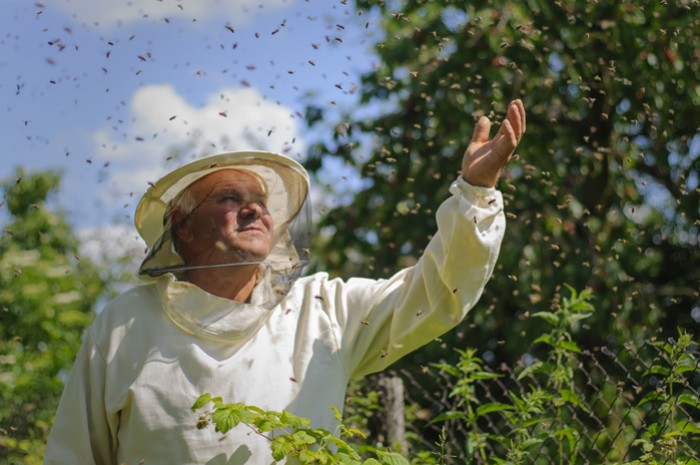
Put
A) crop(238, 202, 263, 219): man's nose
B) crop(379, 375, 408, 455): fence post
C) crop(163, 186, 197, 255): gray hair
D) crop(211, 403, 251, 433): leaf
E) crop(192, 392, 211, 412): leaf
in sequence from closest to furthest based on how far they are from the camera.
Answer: crop(211, 403, 251, 433): leaf → crop(192, 392, 211, 412): leaf → crop(238, 202, 263, 219): man's nose → crop(163, 186, 197, 255): gray hair → crop(379, 375, 408, 455): fence post

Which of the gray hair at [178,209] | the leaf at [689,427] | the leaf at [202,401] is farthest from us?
the gray hair at [178,209]

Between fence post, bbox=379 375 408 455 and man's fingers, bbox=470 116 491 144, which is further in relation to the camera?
fence post, bbox=379 375 408 455

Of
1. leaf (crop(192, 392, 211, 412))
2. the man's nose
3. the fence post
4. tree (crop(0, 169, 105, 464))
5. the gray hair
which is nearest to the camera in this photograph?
leaf (crop(192, 392, 211, 412))

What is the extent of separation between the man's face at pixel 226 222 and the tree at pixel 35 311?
2.12 meters

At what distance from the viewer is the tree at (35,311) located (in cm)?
612

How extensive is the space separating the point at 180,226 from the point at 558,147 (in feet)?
13.8

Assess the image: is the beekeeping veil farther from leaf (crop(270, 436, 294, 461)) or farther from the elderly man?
leaf (crop(270, 436, 294, 461))

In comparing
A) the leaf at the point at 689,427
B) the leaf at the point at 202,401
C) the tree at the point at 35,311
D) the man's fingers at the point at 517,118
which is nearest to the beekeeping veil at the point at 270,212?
the leaf at the point at 202,401

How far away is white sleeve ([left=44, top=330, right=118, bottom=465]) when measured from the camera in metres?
3.15

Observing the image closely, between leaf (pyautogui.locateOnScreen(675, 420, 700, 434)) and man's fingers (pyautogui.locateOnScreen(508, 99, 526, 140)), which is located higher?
man's fingers (pyautogui.locateOnScreen(508, 99, 526, 140))

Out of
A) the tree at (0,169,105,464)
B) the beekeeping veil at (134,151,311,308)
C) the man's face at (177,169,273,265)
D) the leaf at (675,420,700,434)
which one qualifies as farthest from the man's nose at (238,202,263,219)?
the tree at (0,169,105,464)

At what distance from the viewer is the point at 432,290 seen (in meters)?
3.04

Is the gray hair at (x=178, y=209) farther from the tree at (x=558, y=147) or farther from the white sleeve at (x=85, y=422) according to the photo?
the tree at (x=558, y=147)

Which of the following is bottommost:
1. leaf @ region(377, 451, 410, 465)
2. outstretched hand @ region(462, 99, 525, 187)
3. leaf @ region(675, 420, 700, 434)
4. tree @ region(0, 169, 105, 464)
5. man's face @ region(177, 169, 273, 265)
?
tree @ region(0, 169, 105, 464)
